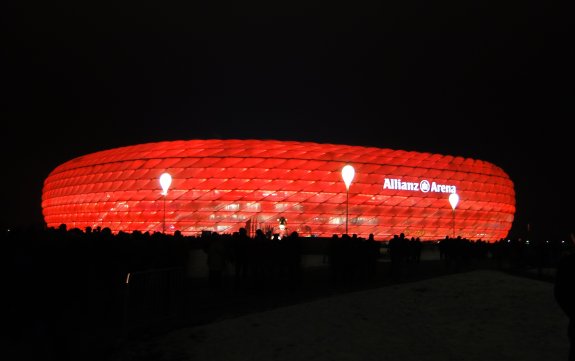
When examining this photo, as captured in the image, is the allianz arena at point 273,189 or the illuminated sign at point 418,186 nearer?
the allianz arena at point 273,189

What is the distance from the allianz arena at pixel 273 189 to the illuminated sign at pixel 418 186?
0.32 ft

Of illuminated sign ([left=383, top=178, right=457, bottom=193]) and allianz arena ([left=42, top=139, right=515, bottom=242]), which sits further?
illuminated sign ([left=383, top=178, right=457, bottom=193])

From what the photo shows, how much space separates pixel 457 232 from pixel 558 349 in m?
63.4

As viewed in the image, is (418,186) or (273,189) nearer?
(273,189)

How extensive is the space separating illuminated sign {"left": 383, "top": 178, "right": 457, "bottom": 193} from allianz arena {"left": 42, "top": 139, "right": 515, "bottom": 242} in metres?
0.10

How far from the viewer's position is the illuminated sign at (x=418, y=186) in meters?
64.6

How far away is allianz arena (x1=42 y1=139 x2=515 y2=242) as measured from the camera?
61250 mm

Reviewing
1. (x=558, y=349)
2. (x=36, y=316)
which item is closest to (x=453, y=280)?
(x=558, y=349)

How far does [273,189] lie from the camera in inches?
2422

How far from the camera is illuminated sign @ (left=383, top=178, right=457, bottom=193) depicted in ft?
212

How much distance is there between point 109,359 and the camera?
8.30 meters

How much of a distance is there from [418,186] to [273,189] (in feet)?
49.6

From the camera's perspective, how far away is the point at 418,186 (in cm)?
6600

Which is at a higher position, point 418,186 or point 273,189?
point 418,186
